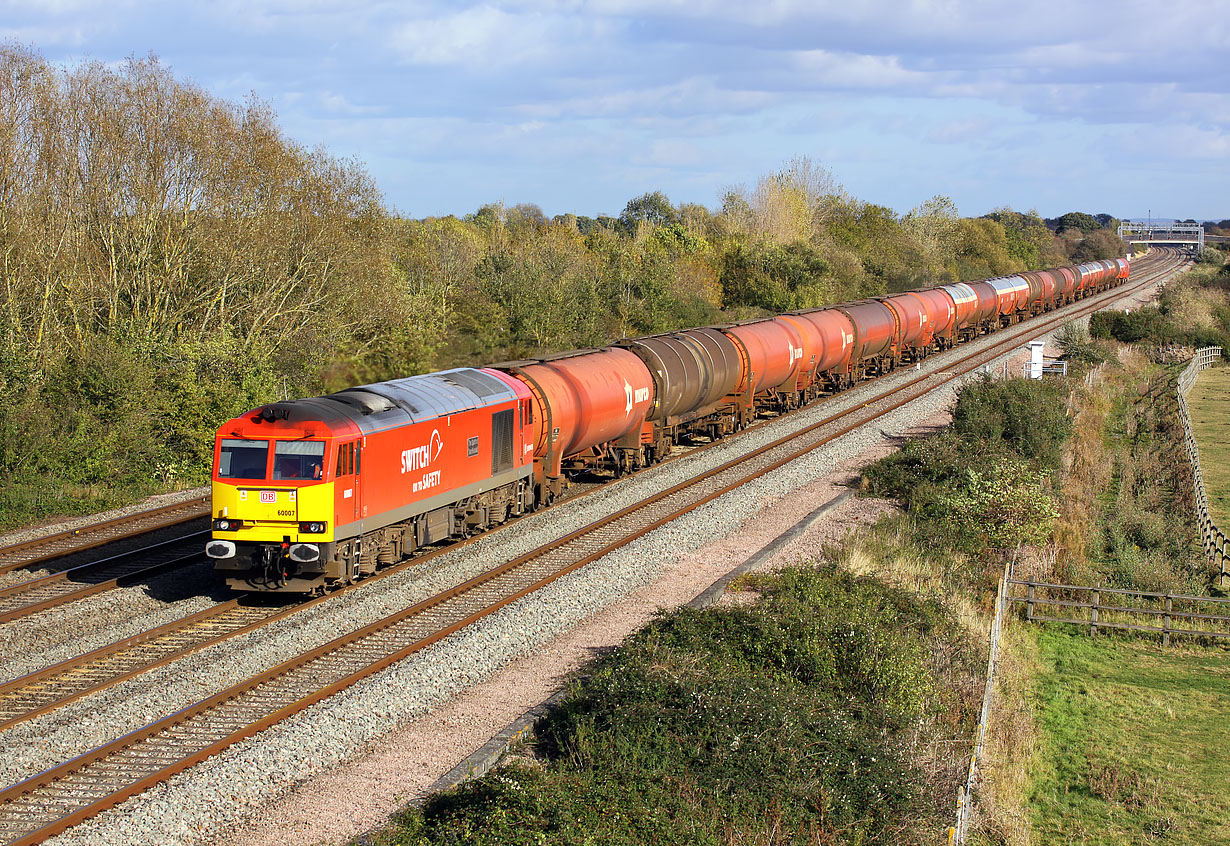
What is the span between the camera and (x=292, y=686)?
14.1m

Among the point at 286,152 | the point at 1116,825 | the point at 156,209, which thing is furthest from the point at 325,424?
the point at 286,152

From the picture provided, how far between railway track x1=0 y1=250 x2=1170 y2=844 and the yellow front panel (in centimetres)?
199

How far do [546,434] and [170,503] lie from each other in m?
9.07

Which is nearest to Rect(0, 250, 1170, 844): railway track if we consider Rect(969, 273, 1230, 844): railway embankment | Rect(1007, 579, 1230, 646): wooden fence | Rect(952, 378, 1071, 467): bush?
Rect(1007, 579, 1230, 646): wooden fence

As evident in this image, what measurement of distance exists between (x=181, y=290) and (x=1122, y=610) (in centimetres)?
2574

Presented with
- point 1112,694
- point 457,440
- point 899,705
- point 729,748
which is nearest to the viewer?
point 729,748

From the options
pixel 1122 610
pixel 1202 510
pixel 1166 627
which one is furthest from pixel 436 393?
pixel 1202 510

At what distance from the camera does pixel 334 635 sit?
16.1m

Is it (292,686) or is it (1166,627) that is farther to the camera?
(1166,627)

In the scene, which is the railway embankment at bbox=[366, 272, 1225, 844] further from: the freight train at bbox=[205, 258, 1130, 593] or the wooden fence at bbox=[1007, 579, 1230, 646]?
the freight train at bbox=[205, 258, 1130, 593]

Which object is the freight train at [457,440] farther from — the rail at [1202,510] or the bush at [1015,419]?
the rail at [1202,510]

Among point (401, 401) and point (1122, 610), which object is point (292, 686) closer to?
point (401, 401)

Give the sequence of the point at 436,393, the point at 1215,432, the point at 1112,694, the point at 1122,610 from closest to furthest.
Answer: the point at 1112,694, the point at 436,393, the point at 1122,610, the point at 1215,432

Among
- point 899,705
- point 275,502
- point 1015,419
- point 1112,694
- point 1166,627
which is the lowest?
point 1112,694
